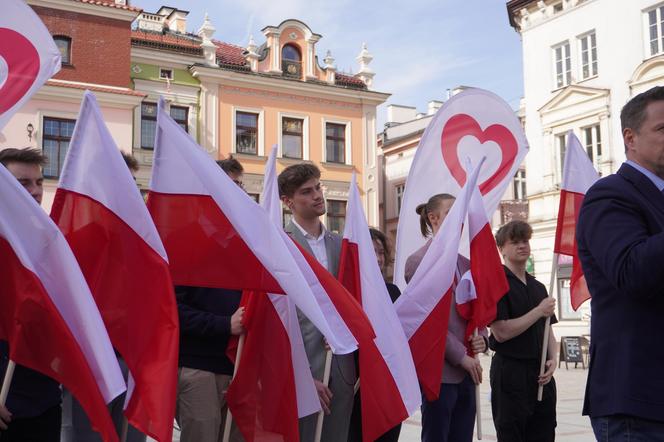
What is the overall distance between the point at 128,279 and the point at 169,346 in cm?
42

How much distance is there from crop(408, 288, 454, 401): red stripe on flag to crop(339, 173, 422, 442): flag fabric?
264 mm

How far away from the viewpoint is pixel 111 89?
27469mm

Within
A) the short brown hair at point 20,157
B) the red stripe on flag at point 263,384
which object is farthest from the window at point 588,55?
the short brown hair at point 20,157

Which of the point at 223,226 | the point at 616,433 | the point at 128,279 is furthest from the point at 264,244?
the point at 616,433

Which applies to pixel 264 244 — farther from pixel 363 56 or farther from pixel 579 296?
pixel 363 56

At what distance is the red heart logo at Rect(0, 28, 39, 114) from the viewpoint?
583 centimetres

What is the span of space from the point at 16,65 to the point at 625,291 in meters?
4.91

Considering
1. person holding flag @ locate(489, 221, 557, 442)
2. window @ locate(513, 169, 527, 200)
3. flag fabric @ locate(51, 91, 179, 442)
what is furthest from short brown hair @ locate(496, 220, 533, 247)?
window @ locate(513, 169, 527, 200)

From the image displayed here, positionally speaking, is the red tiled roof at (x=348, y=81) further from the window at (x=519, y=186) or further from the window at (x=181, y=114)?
the window at (x=519, y=186)

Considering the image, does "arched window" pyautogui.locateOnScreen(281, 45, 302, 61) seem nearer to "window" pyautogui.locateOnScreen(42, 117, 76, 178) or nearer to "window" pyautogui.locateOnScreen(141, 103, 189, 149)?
"window" pyautogui.locateOnScreen(141, 103, 189, 149)

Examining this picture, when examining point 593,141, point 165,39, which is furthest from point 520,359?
point 165,39

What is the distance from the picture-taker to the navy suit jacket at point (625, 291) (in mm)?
2521

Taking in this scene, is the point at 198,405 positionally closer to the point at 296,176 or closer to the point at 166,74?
the point at 296,176

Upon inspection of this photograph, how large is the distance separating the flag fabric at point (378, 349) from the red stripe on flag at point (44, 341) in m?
1.68
